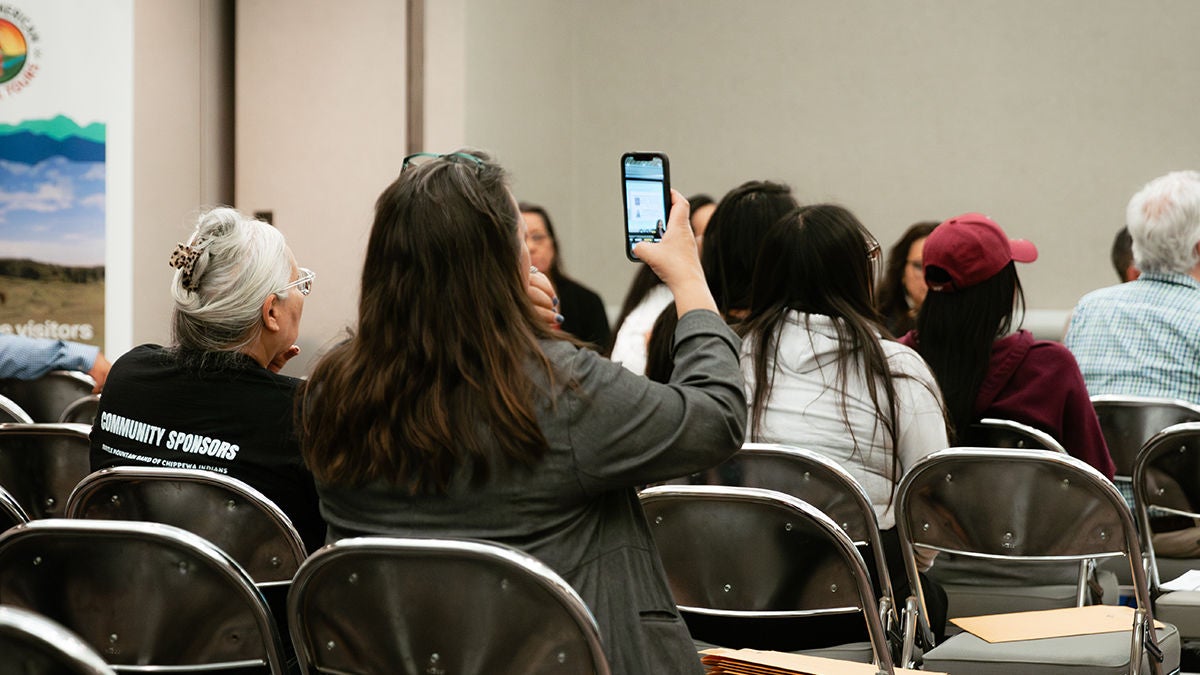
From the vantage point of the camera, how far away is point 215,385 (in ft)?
6.91

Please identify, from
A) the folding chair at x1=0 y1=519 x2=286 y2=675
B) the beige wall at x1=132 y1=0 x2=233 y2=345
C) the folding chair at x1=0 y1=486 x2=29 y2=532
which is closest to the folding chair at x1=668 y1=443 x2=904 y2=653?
the folding chair at x1=0 y1=519 x2=286 y2=675

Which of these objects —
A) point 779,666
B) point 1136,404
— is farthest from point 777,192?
point 779,666

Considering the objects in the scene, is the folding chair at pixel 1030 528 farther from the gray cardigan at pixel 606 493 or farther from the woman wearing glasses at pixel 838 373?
the gray cardigan at pixel 606 493

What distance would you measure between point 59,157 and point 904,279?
384cm

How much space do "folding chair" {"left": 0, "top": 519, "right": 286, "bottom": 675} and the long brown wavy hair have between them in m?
0.19

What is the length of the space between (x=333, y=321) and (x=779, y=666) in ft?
14.2

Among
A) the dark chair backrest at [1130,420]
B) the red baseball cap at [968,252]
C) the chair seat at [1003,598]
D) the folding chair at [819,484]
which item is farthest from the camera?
Answer: the dark chair backrest at [1130,420]

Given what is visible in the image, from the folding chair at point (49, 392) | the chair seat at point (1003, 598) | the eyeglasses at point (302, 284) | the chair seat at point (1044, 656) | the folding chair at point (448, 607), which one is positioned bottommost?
the chair seat at point (1003, 598)

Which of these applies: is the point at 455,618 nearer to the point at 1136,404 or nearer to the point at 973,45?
the point at 1136,404

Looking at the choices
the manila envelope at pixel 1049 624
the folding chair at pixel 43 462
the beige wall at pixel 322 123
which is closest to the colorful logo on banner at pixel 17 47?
the beige wall at pixel 322 123

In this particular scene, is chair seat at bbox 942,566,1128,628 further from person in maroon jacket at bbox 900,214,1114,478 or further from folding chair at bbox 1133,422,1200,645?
person in maroon jacket at bbox 900,214,1114,478

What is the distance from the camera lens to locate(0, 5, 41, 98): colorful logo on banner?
546cm

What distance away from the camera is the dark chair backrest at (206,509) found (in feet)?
6.20

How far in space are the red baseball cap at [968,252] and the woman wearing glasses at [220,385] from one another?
158 centimetres
